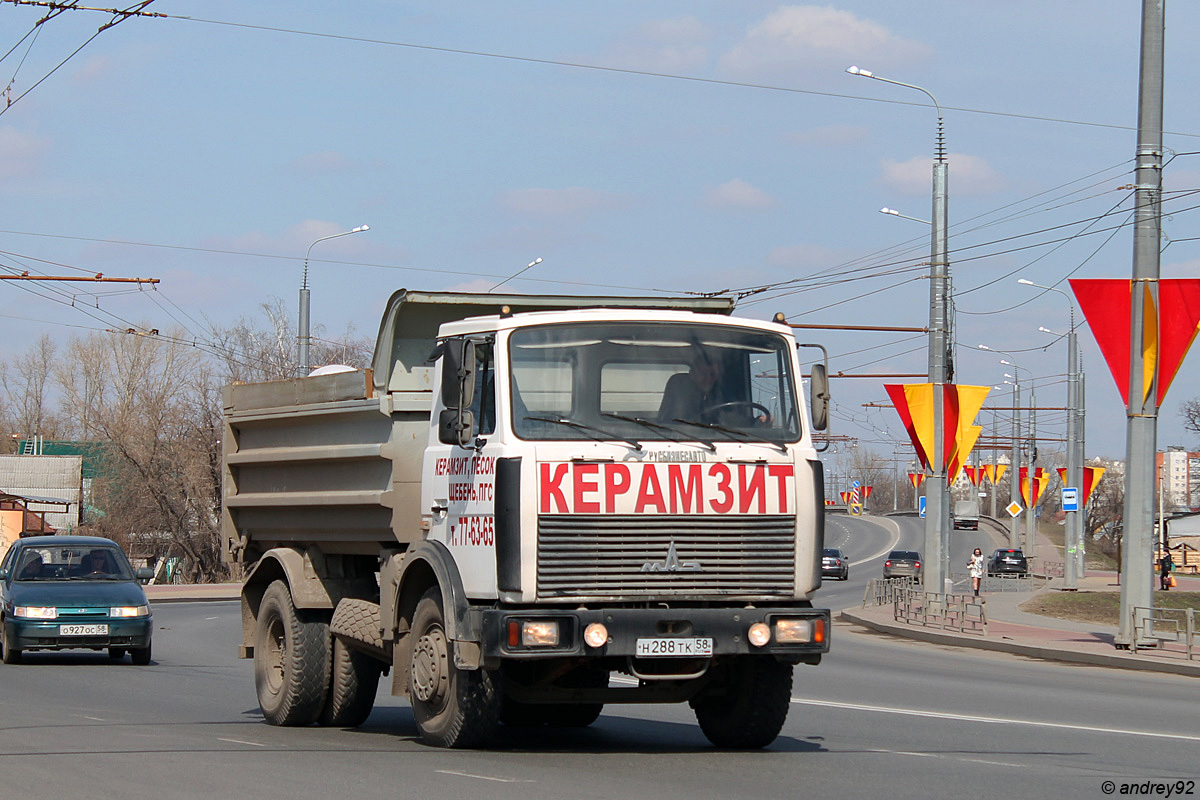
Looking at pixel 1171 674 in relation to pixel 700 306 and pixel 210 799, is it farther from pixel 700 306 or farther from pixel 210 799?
pixel 210 799

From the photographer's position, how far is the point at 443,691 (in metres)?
8.74

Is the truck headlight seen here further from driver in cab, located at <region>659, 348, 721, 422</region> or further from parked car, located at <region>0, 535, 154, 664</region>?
parked car, located at <region>0, 535, 154, 664</region>

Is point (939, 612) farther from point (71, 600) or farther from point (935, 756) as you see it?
point (935, 756)

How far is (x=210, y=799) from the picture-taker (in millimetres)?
7078

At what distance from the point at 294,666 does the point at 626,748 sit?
286 cm

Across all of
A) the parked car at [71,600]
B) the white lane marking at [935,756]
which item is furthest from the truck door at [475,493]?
the parked car at [71,600]

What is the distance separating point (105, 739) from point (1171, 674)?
14430 mm

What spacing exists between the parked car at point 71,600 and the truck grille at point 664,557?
11.6 meters

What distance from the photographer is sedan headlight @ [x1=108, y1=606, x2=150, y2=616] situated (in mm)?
17891

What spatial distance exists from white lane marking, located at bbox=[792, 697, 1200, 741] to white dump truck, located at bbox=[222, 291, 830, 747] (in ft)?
11.6

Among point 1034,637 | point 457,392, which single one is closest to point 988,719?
point 457,392

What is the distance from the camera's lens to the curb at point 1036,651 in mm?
19062

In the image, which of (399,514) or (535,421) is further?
(399,514)

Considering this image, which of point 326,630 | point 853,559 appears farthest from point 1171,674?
point 853,559
